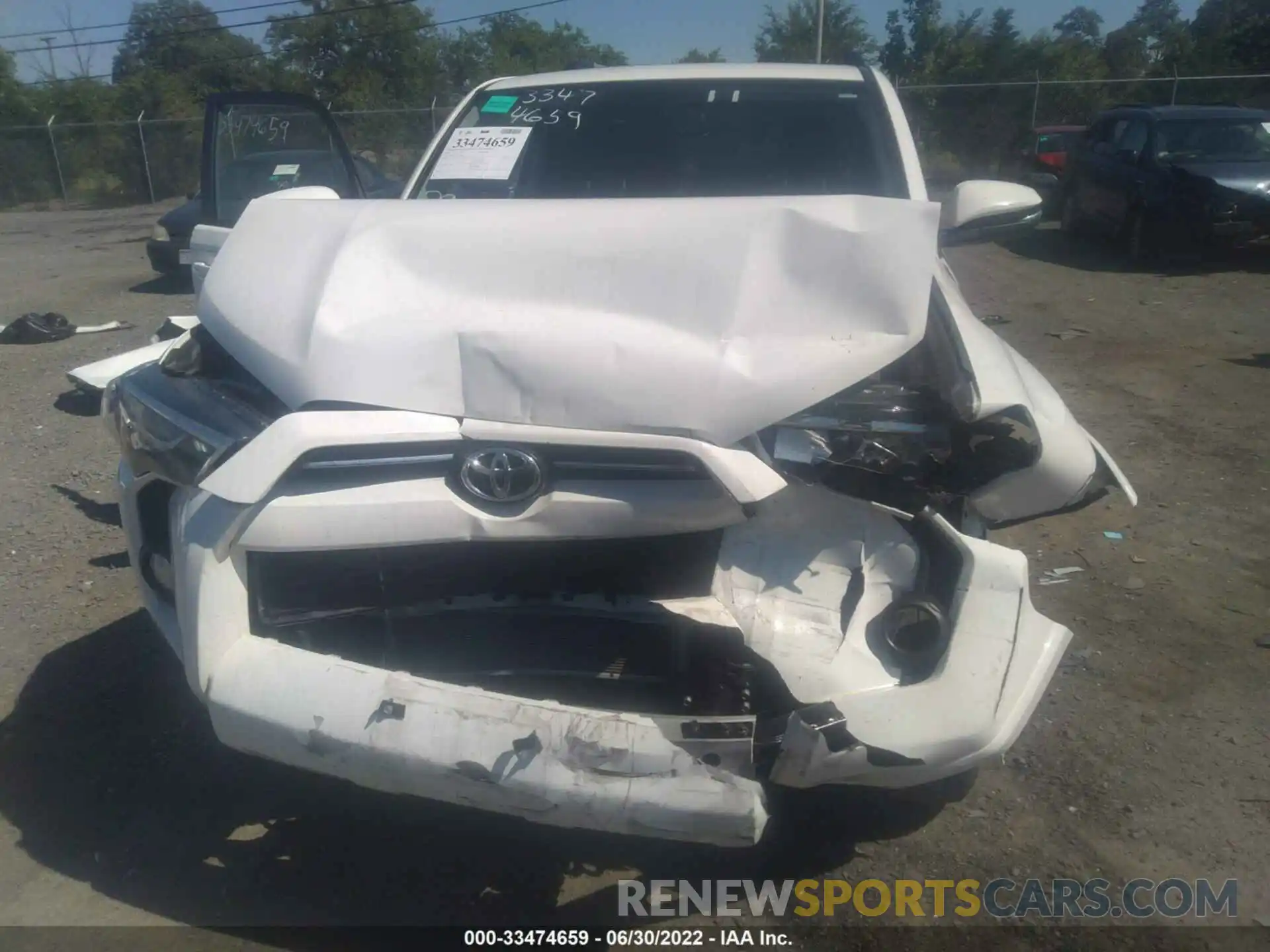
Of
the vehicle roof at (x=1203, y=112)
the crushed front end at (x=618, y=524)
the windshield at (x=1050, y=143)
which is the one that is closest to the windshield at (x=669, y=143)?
the crushed front end at (x=618, y=524)

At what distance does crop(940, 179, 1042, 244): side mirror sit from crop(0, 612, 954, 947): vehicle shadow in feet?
6.39

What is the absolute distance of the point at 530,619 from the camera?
7.64ft

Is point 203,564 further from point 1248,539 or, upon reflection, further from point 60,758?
point 1248,539

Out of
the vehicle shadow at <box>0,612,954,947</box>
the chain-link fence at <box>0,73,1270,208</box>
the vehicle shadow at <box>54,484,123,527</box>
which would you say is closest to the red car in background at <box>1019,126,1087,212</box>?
the chain-link fence at <box>0,73,1270,208</box>

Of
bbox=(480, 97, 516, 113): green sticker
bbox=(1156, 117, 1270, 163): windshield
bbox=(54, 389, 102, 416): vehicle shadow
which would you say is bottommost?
bbox=(54, 389, 102, 416): vehicle shadow

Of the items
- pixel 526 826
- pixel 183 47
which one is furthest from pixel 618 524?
pixel 183 47

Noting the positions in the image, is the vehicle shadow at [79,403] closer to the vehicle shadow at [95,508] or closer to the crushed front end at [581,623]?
the vehicle shadow at [95,508]

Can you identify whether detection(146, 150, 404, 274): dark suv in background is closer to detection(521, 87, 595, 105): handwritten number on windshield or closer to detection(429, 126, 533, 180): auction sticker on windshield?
detection(429, 126, 533, 180): auction sticker on windshield

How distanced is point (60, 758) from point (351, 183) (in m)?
3.30

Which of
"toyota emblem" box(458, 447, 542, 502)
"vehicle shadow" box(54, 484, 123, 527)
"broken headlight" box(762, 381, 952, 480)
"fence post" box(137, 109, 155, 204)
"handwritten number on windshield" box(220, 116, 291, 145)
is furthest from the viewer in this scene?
"fence post" box(137, 109, 155, 204)

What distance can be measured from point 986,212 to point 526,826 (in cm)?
250

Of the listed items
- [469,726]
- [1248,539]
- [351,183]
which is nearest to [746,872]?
[469,726]

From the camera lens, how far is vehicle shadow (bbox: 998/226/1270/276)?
11.5 metres

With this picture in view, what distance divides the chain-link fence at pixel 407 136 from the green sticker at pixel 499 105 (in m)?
14.4
